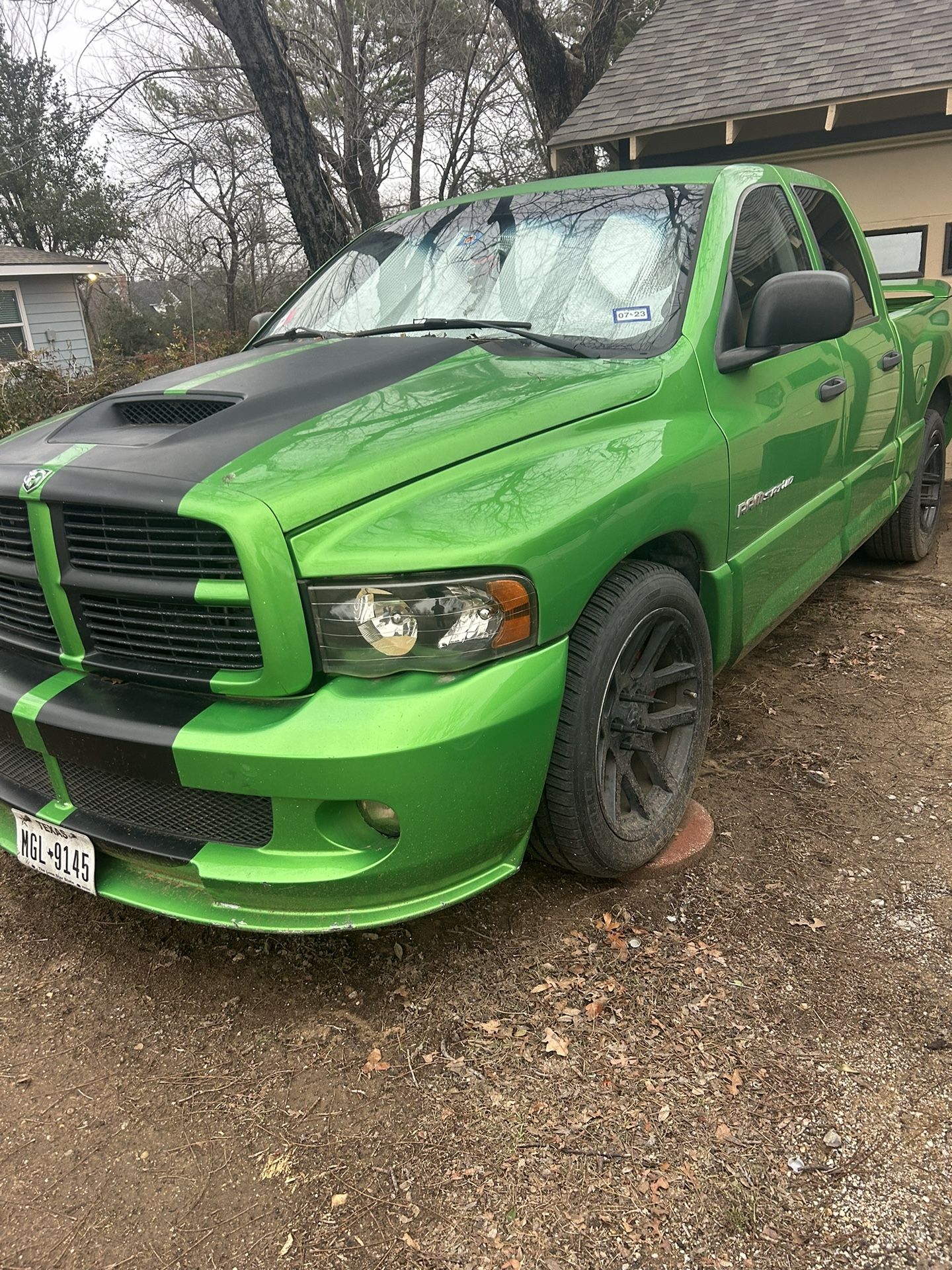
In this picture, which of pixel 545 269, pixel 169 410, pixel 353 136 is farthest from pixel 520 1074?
pixel 353 136

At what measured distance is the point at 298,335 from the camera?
3.46 metres

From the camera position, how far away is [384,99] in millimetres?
15164

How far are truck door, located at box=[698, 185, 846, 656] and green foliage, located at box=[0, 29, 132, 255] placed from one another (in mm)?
20435

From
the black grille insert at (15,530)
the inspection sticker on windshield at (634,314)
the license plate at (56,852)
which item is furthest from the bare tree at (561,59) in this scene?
the license plate at (56,852)

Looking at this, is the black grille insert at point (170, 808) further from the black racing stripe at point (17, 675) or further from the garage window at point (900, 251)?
the garage window at point (900, 251)

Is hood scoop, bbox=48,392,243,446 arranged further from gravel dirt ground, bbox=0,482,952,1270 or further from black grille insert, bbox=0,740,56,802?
gravel dirt ground, bbox=0,482,952,1270

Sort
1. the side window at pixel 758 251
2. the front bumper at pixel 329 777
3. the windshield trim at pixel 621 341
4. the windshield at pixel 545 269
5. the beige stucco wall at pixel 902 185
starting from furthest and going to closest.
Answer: the beige stucco wall at pixel 902 185, the side window at pixel 758 251, the windshield at pixel 545 269, the windshield trim at pixel 621 341, the front bumper at pixel 329 777

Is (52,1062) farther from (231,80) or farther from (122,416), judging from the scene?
(231,80)

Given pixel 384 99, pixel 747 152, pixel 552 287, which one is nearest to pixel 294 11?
pixel 384 99

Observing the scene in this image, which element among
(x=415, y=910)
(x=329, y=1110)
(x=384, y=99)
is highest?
(x=384, y=99)

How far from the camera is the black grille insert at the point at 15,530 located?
2277mm

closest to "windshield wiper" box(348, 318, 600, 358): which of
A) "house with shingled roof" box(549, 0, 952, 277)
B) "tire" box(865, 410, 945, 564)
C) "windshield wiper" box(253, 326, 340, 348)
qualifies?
"windshield wiper" box(253, 326, 340, 348)

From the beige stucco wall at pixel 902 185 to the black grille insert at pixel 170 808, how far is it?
775 cm

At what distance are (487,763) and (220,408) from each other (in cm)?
118
